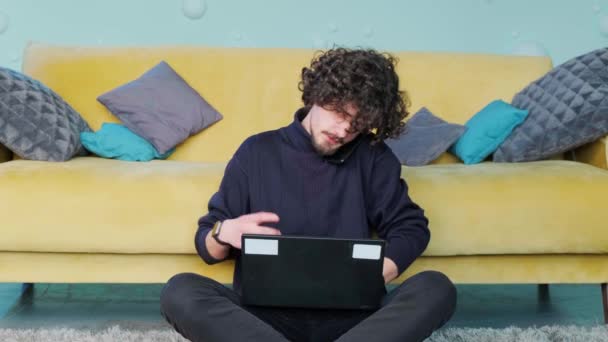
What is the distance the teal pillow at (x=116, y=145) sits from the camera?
93.7 inches

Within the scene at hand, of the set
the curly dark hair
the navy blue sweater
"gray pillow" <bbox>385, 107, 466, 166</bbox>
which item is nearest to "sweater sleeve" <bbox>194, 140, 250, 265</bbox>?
the navy blue sweater

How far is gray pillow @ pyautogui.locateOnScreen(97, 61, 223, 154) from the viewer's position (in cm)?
245

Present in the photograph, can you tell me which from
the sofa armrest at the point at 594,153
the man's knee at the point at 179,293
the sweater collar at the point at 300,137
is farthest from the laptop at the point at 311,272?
the sofa armrest at the point at 594,153

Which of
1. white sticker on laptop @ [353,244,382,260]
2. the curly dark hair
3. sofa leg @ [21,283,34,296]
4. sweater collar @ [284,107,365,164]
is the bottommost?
sofa leg @ [21,283,34,296]

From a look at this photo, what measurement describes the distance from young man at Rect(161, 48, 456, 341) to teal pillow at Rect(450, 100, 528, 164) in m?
0.79

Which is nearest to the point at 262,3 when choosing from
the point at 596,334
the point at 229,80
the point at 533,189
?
the point at 229,80

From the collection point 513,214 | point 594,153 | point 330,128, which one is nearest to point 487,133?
point 594,153

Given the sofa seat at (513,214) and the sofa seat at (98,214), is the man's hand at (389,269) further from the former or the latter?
the sofa seat at (98,214)

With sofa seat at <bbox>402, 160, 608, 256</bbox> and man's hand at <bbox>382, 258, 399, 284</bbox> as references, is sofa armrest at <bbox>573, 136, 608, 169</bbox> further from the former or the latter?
man's hand at <bbox>382, 258, 399, 284</bbox>

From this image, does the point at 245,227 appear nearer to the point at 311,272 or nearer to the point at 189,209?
the point at 311,272

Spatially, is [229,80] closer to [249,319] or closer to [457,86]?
[457,86]

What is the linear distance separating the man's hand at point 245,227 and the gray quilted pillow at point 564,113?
1197mm

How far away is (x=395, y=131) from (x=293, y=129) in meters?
0.23

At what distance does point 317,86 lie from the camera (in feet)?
5.01
